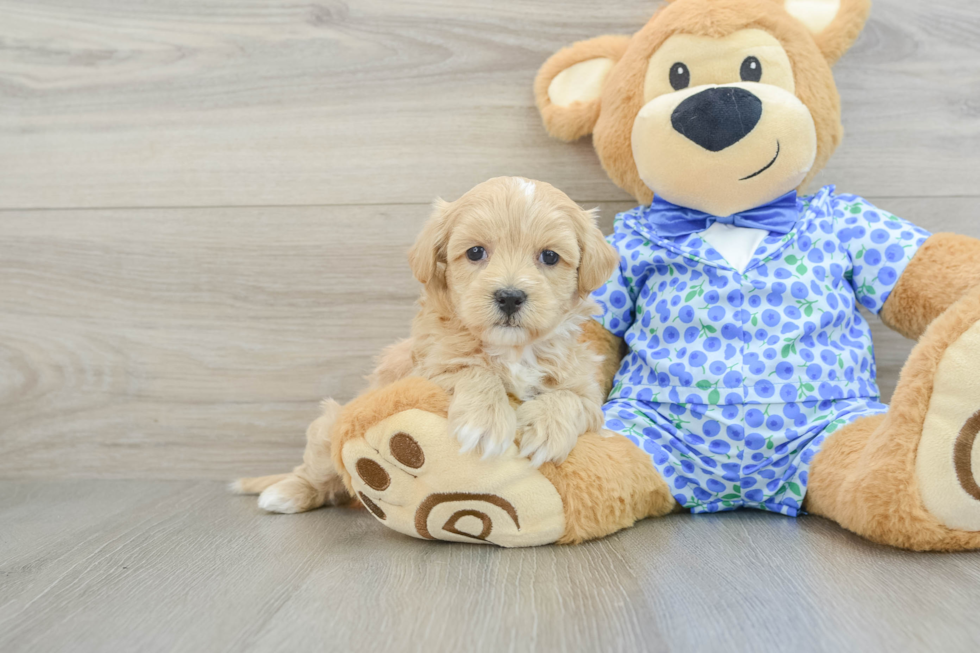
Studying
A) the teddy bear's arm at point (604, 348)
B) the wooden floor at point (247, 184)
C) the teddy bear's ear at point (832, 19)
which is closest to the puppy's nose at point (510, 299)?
the teddy bear's arm at point (604, 348)

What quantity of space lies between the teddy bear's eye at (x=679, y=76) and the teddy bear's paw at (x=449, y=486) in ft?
2.54

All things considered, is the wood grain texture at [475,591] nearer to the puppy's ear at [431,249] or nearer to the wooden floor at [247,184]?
the wooden floor at [247,184]

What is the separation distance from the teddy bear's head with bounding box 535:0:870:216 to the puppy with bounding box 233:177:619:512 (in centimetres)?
26

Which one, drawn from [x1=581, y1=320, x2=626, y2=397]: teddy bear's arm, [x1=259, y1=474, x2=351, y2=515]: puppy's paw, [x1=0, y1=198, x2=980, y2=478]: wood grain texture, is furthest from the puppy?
[x1=0, y1=198, x2=980, y2=478]: wood grain texture

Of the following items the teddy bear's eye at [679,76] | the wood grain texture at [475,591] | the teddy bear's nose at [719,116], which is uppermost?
the teddy bear's eye at [679,76]

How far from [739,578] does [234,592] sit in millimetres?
693

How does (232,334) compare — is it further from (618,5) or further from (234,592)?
(618,5)

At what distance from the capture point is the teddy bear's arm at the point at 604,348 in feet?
4.57

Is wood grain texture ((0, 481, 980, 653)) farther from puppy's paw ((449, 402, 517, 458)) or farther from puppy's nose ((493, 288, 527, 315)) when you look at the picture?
puppy's nose ((493, 288, 527, 315))

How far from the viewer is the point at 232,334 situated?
5.51 ft

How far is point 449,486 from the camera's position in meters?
1.07

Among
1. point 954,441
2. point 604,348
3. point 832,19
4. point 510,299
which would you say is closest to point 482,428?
point 510,299

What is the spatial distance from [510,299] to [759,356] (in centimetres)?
51

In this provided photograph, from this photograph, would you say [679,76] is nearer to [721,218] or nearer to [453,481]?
[721,218]
